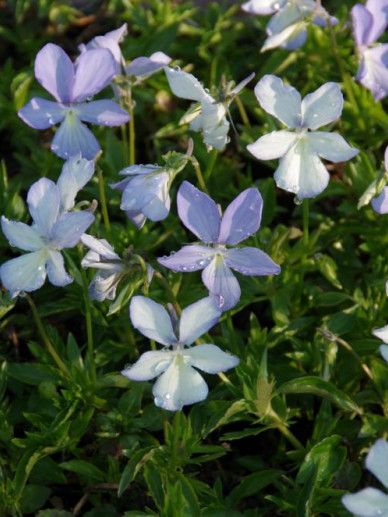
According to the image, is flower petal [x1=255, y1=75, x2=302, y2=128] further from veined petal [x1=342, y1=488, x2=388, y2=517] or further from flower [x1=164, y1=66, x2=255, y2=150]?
veined petal [x1=342, y1=488, x2=388, y2=517]

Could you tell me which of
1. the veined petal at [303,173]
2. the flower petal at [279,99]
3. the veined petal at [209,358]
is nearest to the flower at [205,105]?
the flower petal at [279,99]

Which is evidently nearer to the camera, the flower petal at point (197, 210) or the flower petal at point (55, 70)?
the flower petal at point (197, 210)

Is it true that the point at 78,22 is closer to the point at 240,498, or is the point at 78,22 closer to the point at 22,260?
the point at 22,260

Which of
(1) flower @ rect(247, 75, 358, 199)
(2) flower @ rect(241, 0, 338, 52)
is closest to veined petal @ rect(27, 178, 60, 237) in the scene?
(1) flower @ rect(247, 75, 358, 199)

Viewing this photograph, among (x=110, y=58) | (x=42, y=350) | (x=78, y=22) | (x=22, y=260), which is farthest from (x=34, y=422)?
(x=78, y=22)

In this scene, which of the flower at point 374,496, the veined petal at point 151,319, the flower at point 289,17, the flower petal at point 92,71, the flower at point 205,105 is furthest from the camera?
the flower at point 289,17

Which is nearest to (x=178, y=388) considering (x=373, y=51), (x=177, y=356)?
(x=177, y=356)

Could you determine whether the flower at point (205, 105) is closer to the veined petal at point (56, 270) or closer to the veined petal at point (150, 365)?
the veined petal at point (56, 270)
